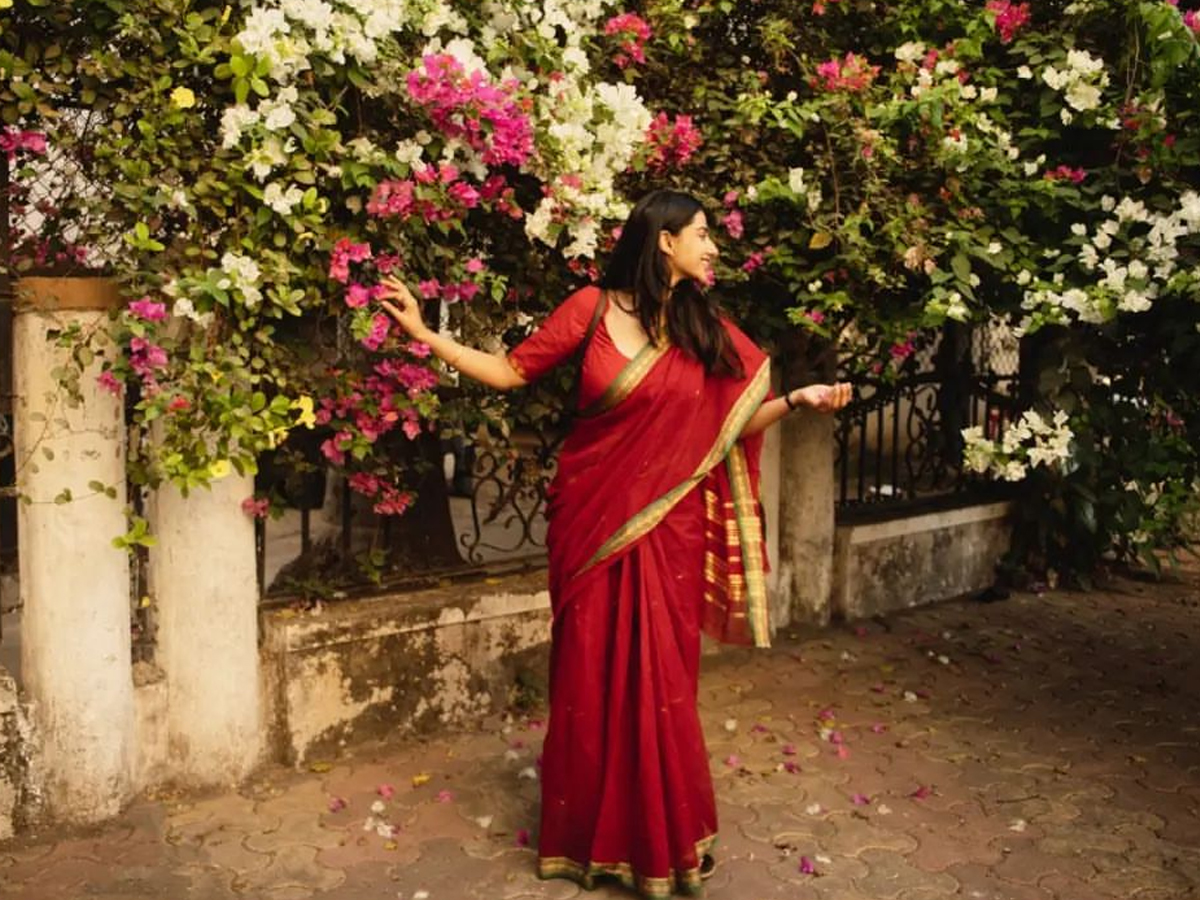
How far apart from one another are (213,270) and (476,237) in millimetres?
1196

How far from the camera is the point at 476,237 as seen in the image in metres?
4.77

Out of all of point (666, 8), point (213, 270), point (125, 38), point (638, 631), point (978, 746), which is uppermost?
point (666, 8)

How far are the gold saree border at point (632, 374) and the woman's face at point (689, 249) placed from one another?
233mm

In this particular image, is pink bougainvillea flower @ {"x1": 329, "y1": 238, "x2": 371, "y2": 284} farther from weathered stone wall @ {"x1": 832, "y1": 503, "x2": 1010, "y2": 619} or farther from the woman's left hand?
weathered stone wall @ {"x1": 832, "y1": 503, "x2": 1010, "y2": 619}

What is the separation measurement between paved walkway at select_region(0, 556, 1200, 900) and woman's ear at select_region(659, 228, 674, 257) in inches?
76.8

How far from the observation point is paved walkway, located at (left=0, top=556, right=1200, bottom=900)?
4051 mm

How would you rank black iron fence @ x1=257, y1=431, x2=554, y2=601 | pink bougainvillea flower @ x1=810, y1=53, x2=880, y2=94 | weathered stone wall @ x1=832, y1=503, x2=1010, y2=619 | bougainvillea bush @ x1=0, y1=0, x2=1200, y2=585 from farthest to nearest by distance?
1. weathered stone wall @ x1=832, y1=503, x2=1010, y2=619
2. black iron fence @ x1=257, y1=431, x2=554, y2=601
3. pink bougainvillea flower @ x1=810, y1=53, x2=880, y2=94
4. bougainvillea bush @ x1=0, y1=0, x2=1200, y2=585

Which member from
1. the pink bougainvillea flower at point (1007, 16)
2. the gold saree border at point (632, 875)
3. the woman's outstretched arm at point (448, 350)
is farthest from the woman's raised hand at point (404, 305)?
the pink bougainvillea flower at point (1007, 16)

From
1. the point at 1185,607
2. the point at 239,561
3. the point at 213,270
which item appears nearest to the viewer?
the point at 213,270

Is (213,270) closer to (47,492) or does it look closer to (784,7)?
(47,492)

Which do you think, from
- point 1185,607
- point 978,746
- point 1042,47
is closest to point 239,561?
point 978,746

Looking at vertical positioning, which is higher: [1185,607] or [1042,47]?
[1042,47]

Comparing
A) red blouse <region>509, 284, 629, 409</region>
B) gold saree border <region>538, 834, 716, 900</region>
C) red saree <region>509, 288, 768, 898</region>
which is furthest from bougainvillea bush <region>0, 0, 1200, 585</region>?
gold saree border <region>538, 834, 716, 900</region>

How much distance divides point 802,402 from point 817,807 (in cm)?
162
